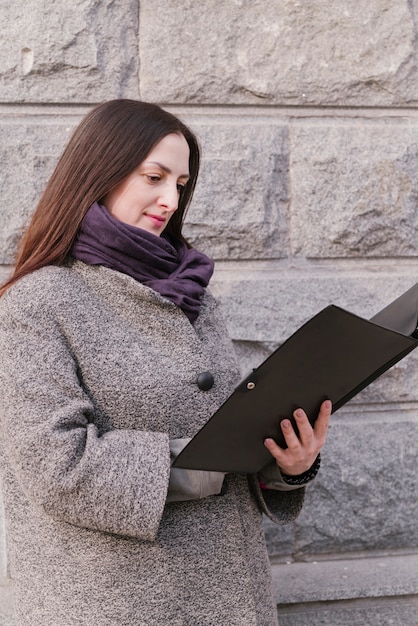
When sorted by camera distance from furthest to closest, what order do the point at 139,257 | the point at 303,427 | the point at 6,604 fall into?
1. the point at 6,604
2. the point at 139,257
3. the point at 303,427

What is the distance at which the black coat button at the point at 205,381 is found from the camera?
5.45 feet

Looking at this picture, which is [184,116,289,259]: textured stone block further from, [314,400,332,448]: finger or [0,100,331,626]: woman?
[314,400,332,448]: finger

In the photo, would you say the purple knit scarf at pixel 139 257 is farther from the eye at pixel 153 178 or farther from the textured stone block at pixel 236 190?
the textured stone block at pixel 236 190

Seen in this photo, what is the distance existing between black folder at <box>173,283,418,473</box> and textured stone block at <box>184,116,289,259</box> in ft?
2.91

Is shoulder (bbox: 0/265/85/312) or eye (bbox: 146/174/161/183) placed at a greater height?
eye (bbox: 146/174/161/183)

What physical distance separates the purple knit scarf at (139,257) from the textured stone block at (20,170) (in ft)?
2.13

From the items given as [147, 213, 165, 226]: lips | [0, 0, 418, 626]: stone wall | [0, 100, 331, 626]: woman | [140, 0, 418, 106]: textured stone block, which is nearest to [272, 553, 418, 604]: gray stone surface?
[0, 0, 418, 626]: stone wall

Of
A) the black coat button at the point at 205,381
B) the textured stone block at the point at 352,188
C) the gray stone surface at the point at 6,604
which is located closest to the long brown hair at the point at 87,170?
the black coat button at the point at 205,381

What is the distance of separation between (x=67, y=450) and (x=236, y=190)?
1.18m

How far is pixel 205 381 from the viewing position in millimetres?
1660

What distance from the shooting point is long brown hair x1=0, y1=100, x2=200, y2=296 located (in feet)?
5.62

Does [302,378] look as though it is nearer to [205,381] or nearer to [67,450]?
[205,381]

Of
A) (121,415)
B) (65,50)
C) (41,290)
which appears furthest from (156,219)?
(65,50)

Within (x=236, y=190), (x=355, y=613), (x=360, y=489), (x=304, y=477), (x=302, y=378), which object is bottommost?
(x=355, y=613)
